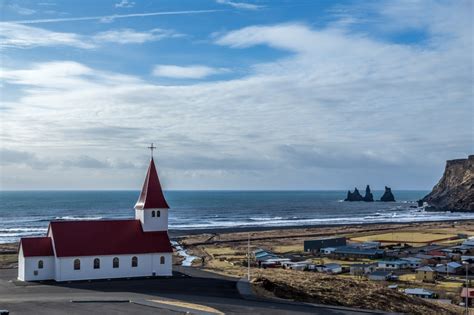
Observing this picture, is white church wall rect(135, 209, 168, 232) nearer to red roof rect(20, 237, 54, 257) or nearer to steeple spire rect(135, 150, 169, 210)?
steeple spire rect(135, 150, 169, 210)

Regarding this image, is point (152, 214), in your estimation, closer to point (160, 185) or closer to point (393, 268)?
point (160, 185)

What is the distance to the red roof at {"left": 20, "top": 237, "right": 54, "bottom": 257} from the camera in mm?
40375

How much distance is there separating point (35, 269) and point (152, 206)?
8.95 m

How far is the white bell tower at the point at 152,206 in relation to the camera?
144 feet

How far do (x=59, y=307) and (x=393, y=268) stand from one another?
39032mm

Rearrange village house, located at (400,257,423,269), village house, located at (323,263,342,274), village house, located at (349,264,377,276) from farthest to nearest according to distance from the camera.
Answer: village house, located at (400,257,423,269) → village house, located at (323,263,342,274) → village house, located at (349,264,377,276)

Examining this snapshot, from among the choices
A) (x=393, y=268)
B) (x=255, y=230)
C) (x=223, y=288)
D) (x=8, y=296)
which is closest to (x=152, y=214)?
(x=223, y=288)

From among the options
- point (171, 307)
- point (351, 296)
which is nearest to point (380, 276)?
point (351, 296)

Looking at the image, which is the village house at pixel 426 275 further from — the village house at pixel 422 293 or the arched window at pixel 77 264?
the arched window at pixel 77 264

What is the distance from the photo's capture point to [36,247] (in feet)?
134

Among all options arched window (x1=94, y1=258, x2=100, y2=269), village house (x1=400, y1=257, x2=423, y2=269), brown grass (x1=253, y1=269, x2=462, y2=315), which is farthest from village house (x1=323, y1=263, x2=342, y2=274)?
arched window (x1=94, y1=258, x2=100, y2=269)

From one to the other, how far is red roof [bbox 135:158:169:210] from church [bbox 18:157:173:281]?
0.25 feet

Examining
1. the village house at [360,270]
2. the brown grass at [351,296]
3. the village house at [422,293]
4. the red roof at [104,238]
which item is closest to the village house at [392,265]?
the village house at [360,270]

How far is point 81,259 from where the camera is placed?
1591 inches
